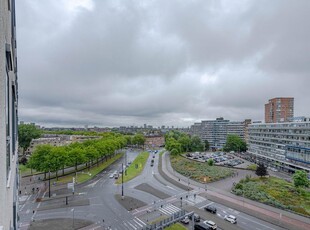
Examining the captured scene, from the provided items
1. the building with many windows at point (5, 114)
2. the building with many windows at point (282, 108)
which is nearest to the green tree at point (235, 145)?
the building with many windows at point (282, 108)

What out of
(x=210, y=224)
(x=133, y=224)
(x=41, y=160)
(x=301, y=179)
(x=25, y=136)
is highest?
(x=25, y=136)

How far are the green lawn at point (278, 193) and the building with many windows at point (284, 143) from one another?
51.7ft

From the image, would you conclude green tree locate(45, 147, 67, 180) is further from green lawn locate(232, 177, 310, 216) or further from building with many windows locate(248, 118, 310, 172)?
building with many windows locate(248, 118, 310, 172)

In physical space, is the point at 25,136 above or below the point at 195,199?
above

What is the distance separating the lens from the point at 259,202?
123ft

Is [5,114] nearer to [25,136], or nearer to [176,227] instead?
[176,227]

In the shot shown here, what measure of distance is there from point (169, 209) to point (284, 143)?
172 feet

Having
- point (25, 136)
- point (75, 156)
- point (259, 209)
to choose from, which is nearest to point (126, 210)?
point (259, 209)

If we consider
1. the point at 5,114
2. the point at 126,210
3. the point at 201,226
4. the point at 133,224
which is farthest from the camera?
the point at 126,210

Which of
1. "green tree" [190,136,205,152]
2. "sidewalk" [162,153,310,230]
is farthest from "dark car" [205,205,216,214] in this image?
"green tree" [190,136,205,152]

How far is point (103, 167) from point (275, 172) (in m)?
52.6

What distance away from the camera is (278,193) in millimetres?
41062

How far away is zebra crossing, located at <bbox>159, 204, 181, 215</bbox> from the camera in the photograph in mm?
33500

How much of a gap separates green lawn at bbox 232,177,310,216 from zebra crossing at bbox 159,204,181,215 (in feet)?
45.8
